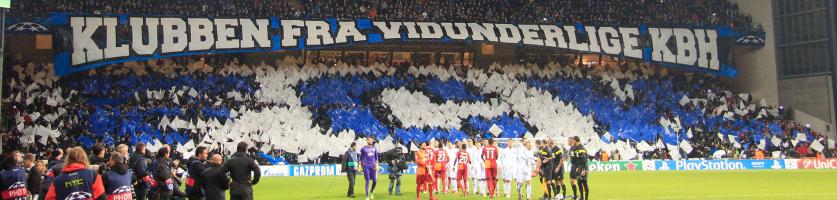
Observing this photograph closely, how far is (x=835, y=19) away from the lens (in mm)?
53688

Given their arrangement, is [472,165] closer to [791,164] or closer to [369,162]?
[369,162]

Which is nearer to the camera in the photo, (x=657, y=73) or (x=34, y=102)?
(x=34, y=102)

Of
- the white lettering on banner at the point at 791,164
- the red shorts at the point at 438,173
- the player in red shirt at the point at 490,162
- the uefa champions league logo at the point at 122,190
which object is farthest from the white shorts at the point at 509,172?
the white lettering on banner at the point at 791,164

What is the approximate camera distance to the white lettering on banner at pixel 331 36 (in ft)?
143

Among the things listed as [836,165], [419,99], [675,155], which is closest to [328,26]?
[419,99]

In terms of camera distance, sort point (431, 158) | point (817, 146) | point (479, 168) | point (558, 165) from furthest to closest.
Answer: point (817, 146) → point (479, 168) → point (431, 158) → point (558, 165)

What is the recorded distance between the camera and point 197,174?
46.9 ft

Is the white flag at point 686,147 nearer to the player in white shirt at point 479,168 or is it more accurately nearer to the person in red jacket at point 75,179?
the player in white shirt at point 479,168

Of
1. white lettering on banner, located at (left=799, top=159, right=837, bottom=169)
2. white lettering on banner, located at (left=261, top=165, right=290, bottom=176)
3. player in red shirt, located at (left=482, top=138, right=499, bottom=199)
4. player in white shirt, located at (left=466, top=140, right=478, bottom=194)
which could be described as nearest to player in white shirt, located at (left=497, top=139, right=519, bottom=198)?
player in red shirt, located at (left=482, top=138, right=499, bottom=199)

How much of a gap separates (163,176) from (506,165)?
429 inches

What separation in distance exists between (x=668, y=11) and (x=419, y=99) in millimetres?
19279

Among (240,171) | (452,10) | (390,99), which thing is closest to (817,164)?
(452,10)

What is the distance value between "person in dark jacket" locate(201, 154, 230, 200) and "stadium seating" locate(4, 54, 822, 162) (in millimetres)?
27895

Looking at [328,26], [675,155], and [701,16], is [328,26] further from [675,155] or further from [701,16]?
[701,16]
